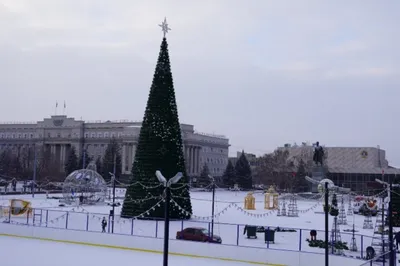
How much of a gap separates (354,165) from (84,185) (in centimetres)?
7642

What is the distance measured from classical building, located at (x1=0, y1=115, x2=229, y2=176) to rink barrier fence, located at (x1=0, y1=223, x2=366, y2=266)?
87.0 metres

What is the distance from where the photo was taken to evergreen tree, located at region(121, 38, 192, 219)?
28.3m

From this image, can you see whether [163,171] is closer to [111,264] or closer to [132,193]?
[132,193]

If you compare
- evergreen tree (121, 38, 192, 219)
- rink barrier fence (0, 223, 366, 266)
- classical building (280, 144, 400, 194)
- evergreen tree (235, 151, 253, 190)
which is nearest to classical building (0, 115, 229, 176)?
evergreen tree (235, 151, 253, 190)

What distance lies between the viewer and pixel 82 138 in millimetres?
120312

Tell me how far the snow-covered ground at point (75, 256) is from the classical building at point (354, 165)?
7750 centimetres

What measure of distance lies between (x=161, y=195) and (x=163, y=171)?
1569 mm

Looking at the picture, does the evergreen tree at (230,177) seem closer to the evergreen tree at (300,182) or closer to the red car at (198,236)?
the evergreen tree at (300,182)

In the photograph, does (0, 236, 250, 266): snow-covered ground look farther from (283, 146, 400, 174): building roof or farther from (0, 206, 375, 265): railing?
(283, 146, 400, 174): building roof

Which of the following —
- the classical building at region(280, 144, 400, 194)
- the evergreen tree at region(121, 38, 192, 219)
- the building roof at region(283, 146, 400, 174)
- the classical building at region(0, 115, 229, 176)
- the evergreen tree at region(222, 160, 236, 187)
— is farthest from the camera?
the classical building at region(0, 115, 229, 176)

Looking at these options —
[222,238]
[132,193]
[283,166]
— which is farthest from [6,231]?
[283,166]

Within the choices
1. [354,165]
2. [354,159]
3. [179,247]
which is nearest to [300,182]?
[354,165]

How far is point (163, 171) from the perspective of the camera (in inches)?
1137

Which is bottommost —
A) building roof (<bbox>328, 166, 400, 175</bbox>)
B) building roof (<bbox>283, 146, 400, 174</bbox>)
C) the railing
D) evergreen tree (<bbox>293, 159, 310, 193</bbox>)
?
the railing
